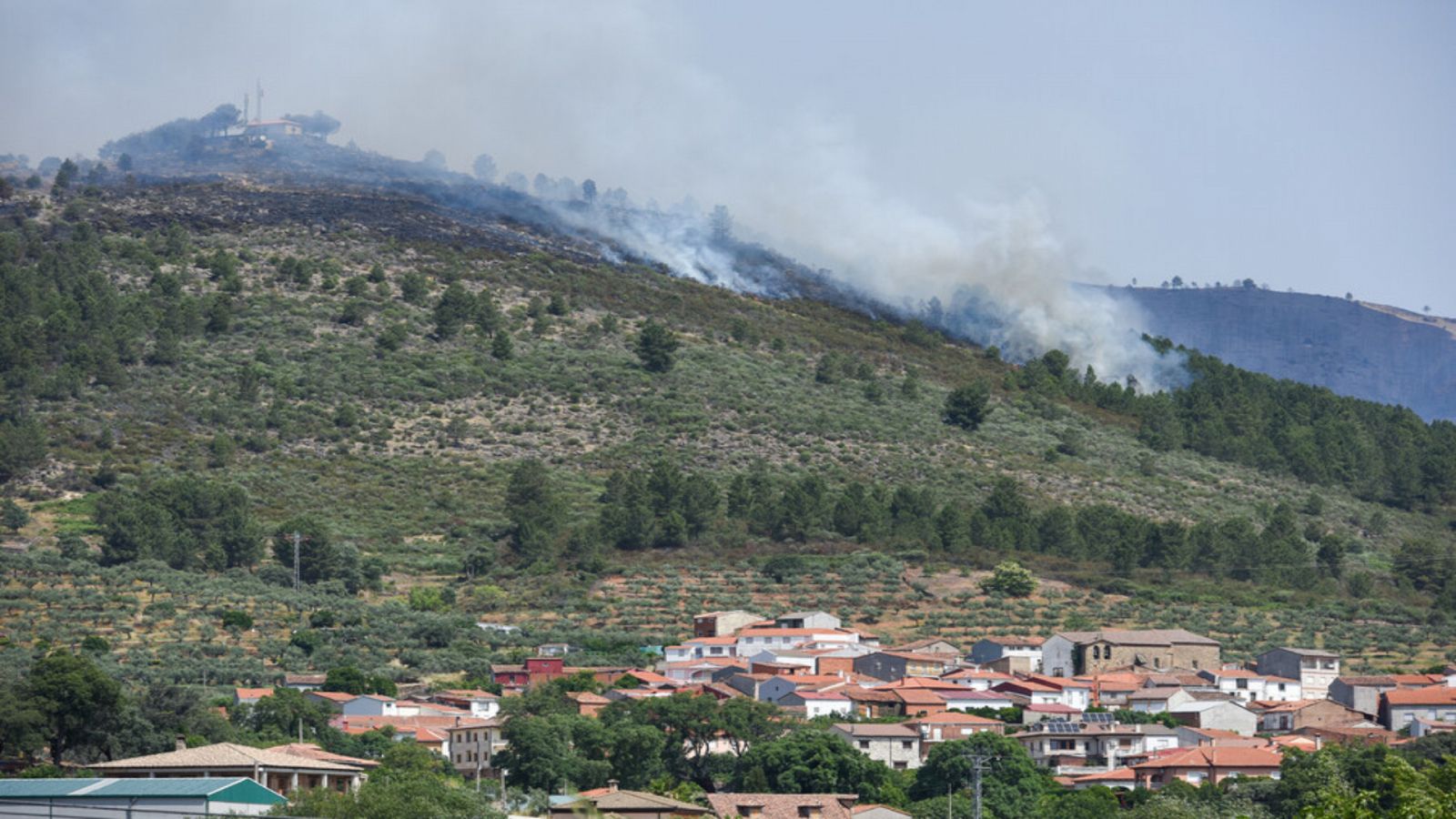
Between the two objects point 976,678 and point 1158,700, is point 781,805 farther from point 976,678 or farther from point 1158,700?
point 976,678

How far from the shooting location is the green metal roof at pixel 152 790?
145 feet

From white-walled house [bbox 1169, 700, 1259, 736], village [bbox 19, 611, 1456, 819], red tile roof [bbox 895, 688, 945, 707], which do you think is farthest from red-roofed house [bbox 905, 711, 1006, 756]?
white-walled house [bbox 1169, 700, 1259, 736]

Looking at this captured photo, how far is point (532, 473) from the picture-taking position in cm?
10569

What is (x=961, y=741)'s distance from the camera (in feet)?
219

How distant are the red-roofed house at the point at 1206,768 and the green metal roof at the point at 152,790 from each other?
30.3 meters

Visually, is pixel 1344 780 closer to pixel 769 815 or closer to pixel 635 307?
pixel 769 815

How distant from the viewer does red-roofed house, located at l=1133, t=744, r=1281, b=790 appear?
2640 inches

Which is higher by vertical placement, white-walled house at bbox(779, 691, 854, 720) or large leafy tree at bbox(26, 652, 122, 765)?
large leafy tree at bbox(26, 652, 122, 765)

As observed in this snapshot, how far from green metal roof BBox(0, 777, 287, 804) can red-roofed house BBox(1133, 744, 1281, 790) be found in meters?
30.3

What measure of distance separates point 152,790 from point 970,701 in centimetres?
3900

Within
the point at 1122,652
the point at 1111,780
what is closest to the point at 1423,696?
the point at 1122,652

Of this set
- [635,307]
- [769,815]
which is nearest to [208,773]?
[769,815]

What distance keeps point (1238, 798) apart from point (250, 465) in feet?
193

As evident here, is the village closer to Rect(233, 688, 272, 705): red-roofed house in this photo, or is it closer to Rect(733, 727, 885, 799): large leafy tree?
Rect(233, 688, 272, 705): red-roofed house
